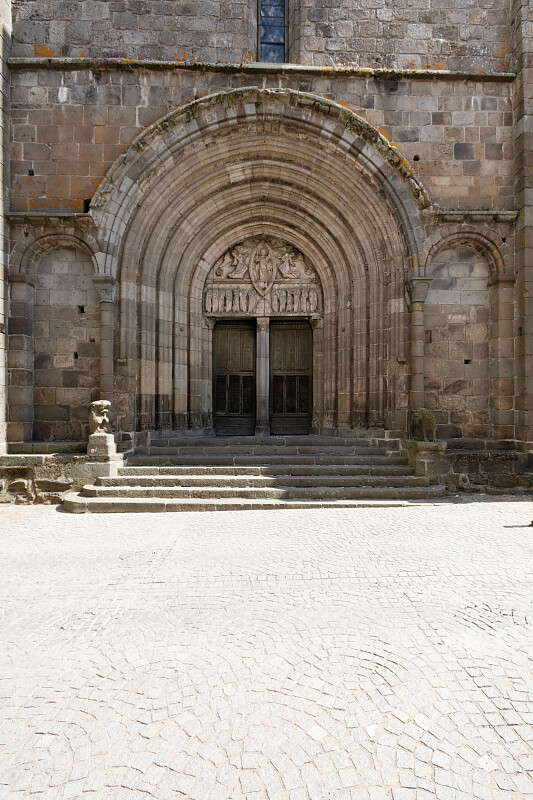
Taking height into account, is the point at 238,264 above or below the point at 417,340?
above

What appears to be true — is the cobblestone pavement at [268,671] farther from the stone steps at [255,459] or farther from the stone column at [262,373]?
the stone column at [262,373]

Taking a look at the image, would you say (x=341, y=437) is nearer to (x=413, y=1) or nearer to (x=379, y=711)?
(x=379, y=711)

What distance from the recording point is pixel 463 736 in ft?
6.45

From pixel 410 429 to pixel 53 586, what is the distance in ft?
20.5

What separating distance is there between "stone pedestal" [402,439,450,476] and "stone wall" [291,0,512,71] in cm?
689

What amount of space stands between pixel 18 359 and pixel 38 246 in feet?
6.62

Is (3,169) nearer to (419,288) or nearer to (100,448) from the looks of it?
(100,448)

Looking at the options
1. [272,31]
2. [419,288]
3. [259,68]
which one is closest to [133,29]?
[259,68]

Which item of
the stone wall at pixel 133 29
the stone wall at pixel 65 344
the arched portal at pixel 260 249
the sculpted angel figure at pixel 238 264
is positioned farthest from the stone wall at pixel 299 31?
the stone wall at pixel 65 344

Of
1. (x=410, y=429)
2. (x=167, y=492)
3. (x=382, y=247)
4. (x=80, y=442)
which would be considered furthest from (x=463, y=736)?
(x=382, y=247)

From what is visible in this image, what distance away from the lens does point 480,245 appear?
8.03 metres

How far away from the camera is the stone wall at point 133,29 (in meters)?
7.69

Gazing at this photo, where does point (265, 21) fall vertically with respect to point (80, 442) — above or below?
above

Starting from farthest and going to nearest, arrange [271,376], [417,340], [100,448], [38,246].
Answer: [271,376]
[417,340]
[38,246]
[100,448]
